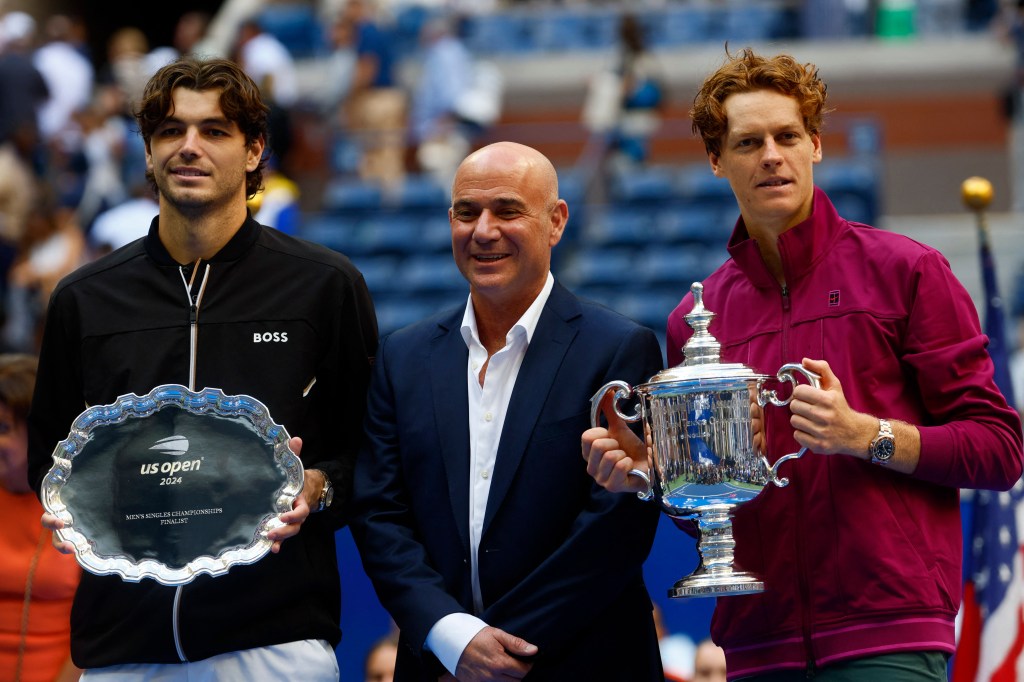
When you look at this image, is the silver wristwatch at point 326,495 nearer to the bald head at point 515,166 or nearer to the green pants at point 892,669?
the bald head at point 515,166

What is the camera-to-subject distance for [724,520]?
3006 millimetres

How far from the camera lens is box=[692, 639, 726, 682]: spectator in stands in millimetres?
4188

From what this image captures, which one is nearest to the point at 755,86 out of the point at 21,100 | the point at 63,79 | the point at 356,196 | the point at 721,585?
the point at 721,585

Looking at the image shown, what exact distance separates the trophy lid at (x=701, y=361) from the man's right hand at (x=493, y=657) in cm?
62

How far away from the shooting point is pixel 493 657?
10.1 ft

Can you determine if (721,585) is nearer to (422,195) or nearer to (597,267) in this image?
(597,267)

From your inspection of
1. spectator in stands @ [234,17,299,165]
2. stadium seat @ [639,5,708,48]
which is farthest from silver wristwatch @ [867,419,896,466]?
stadium seat @ [639,5,708,48]

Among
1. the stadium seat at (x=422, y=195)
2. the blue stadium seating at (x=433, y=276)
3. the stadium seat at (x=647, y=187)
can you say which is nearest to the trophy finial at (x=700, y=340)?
the blue stadium seating at (x=433, y=276)

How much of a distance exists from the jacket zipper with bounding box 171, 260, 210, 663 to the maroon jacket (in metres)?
1.14

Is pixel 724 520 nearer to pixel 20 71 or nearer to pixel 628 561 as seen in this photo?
pixel 628 561

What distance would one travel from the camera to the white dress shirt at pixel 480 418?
312 cm

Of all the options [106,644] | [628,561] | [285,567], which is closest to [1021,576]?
[628,561]

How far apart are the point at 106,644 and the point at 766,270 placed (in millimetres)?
1620

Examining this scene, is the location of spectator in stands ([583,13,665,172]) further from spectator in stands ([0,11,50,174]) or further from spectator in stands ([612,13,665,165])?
spectator in stands ([0,11,50,174])
